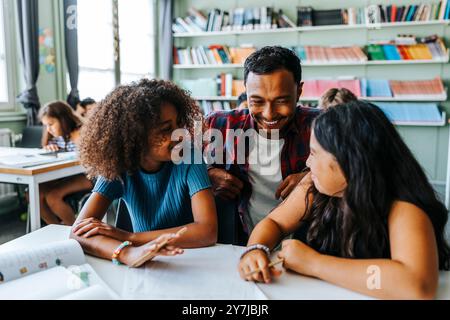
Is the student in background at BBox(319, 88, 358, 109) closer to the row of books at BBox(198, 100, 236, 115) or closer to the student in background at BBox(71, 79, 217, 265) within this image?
the student in background at BBox(71, 79, 217, 265)

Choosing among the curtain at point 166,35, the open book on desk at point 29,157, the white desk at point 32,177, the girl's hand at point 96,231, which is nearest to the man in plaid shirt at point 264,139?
the girl's hand at point 96,231

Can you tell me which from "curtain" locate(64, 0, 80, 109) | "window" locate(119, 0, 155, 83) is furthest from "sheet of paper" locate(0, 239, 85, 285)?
"window" locate(119, 0, 155, 83)

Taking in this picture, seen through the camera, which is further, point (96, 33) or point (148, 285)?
point (96, 33)

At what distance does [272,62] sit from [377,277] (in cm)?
86

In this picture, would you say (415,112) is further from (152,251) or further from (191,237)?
(152,251)

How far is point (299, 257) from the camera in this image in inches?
36.9

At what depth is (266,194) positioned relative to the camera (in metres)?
1.59

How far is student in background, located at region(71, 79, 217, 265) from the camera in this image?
126cm

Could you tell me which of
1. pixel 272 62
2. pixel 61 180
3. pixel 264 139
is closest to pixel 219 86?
pixel 61 180

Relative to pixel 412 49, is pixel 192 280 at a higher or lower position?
lower

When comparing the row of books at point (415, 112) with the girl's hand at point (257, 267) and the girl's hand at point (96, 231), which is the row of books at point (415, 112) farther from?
the girl's hand at point (257, 267)
